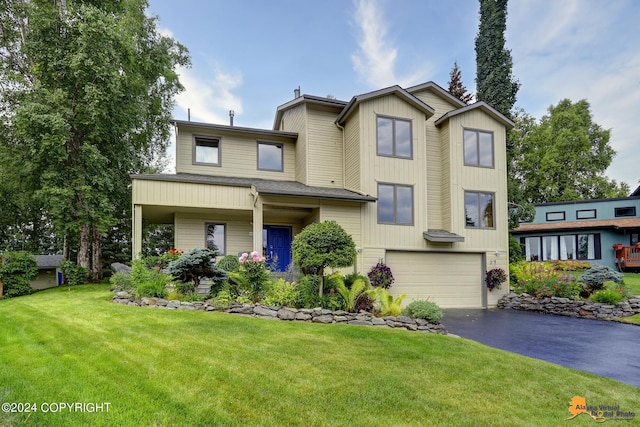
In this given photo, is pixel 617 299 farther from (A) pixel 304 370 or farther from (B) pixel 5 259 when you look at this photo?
(B) pixel 5 259

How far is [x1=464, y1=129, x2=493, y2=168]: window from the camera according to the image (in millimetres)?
13625

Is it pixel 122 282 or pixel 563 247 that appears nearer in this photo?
pixel 122 282

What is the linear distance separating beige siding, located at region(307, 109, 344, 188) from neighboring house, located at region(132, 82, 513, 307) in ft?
0.14

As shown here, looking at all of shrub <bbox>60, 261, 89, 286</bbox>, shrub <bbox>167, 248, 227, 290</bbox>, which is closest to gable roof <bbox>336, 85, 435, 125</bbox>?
shrub <bbox>167, 248, 227, 290</bbox>

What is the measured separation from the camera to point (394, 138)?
42.1ft

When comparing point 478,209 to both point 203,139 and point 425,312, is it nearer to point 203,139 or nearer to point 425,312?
point 425,312

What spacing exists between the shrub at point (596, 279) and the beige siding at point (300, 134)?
35.1ft

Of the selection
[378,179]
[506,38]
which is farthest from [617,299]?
[506,38]

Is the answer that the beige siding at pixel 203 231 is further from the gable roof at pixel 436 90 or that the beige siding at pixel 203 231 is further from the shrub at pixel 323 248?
the gable roof at pixel 436 90

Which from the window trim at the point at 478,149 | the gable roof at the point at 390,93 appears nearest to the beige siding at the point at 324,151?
the gable roof at the point at 390,93

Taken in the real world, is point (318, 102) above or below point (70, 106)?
above

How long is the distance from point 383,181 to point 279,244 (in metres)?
5.01

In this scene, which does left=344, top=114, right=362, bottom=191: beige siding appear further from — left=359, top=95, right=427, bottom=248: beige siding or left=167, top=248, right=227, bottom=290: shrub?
left=167, top=248, right=227, bottom=290: shrub

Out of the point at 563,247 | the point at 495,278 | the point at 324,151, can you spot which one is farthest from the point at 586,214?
the point at 324,151
